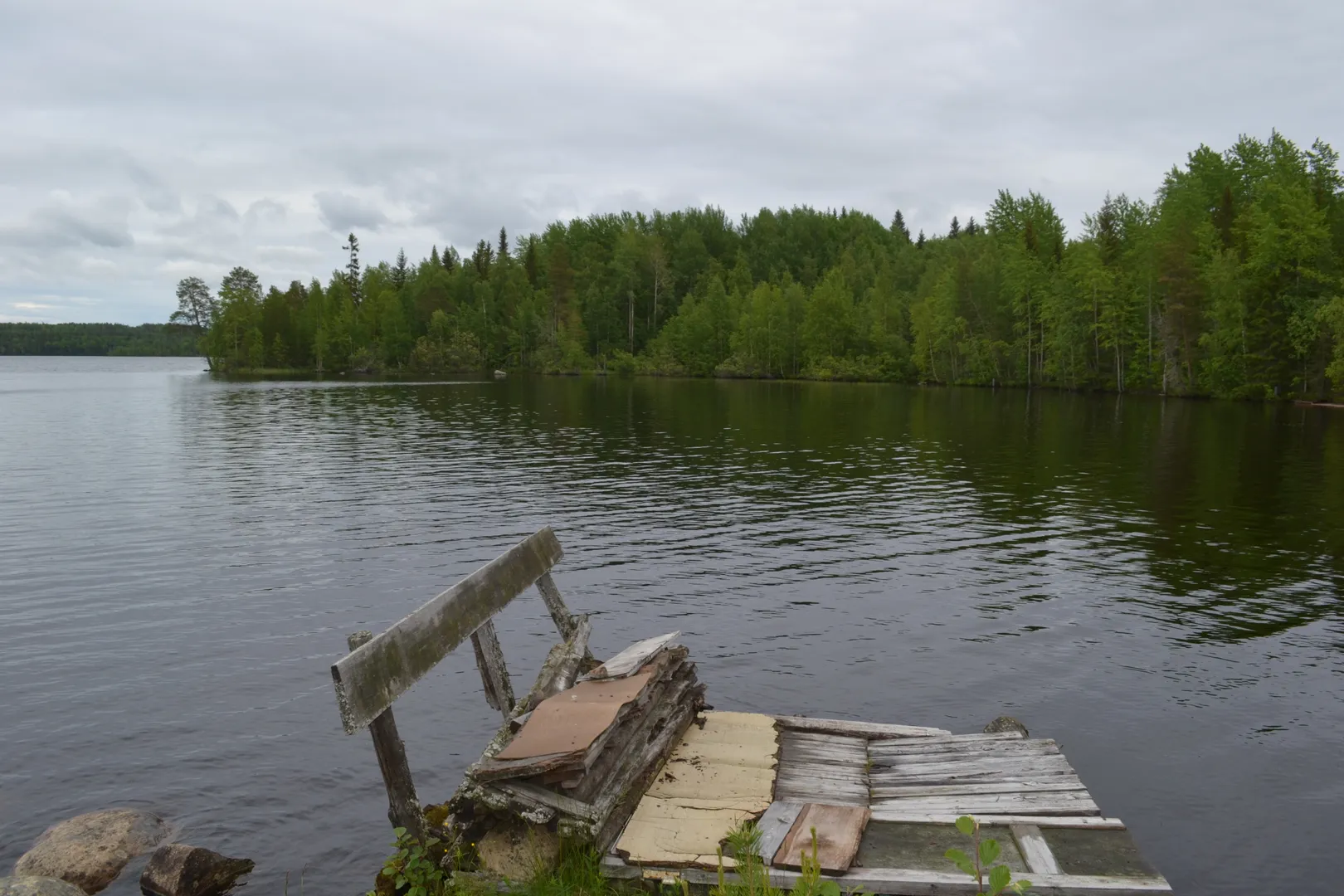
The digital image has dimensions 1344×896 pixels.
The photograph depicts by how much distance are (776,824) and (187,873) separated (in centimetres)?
581

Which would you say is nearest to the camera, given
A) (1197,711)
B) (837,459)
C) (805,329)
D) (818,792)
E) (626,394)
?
(818,792)

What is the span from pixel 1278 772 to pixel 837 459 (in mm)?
31566

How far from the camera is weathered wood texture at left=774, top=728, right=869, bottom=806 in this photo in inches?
334

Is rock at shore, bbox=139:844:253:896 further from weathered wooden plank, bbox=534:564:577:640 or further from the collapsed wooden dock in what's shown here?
weathered wooden plank, bbox=534:564:577:640

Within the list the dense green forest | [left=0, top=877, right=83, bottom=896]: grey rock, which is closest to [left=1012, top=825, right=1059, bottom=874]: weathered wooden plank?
[left=0, top=877, right=83, bottom=896]: grey rock

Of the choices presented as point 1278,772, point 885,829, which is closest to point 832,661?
point 1278,772

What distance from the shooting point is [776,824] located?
7.64 metres

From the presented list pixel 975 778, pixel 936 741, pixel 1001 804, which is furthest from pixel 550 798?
pixel 936 741

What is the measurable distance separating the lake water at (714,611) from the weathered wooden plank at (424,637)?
2.79 m

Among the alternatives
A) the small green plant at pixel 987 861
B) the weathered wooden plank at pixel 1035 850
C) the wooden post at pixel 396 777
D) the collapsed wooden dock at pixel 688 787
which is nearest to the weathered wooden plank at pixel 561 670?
the collapsed wooden dock at pixel 688 787

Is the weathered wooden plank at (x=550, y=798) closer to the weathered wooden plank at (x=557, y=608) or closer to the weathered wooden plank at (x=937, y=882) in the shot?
the weathered wooden plank at (x=937, y=882)

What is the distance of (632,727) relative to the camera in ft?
27.0

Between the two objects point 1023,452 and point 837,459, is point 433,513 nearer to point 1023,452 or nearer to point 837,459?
point 837,459

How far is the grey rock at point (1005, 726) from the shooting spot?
34.9 feet
